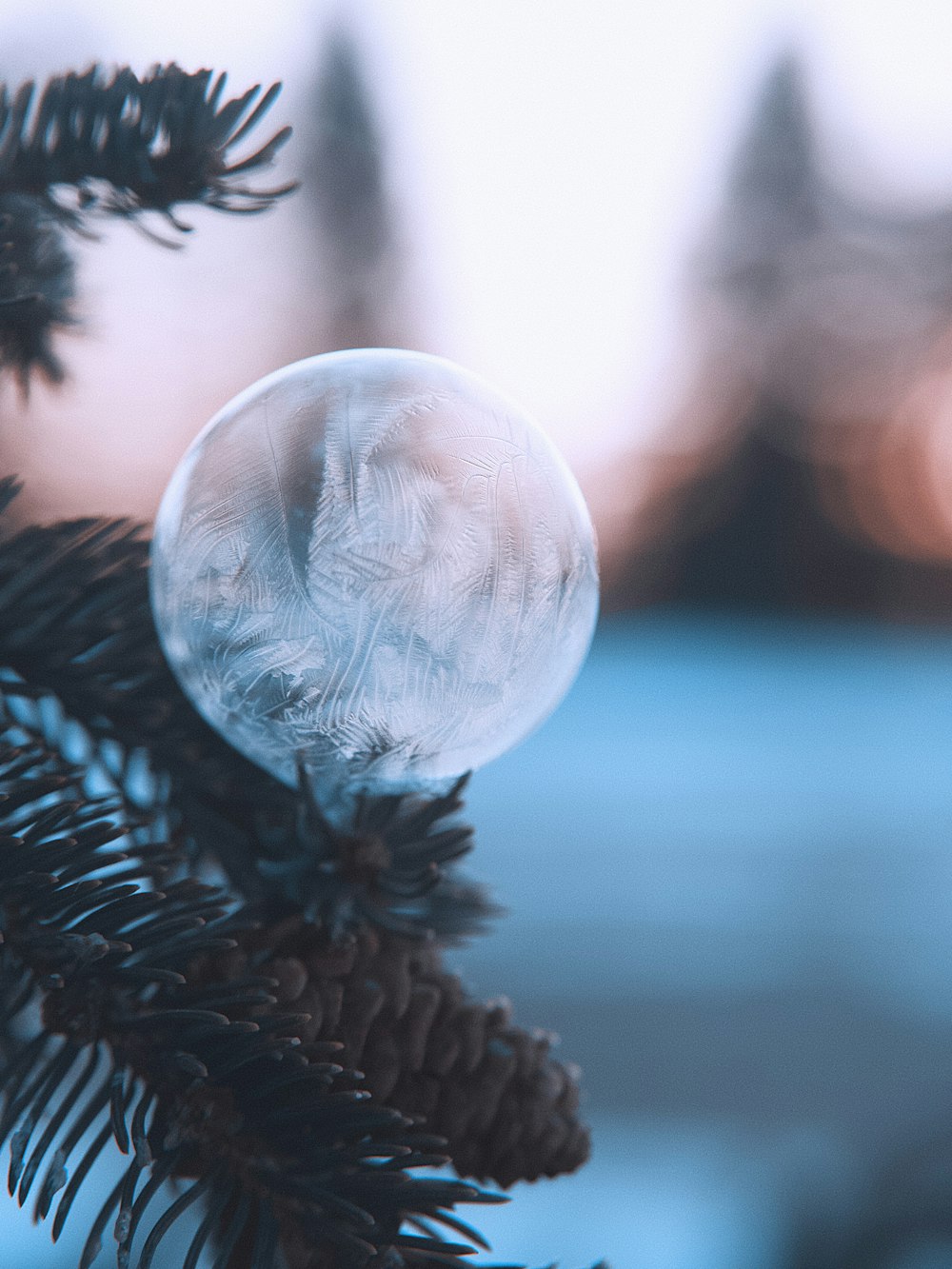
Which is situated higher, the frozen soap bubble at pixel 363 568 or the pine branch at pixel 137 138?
the pine branch at pixel 137 138

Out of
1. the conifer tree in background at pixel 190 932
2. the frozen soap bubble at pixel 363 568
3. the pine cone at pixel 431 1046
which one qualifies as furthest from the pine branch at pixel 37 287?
the pine cone at pixel 431 1046

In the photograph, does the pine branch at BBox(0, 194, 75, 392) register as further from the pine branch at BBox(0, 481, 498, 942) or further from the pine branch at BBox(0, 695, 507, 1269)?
the pine branch at BBox(0, 695, 507, 1269)

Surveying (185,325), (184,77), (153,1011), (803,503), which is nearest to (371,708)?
(153,1011)

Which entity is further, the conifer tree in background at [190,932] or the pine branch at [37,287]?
the pine branch at [37,287]

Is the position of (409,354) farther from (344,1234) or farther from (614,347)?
(614,347)

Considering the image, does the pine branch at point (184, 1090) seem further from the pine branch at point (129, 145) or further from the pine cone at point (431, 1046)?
the pine branch at point (129, 145)

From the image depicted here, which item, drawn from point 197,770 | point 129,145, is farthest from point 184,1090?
point 129,145

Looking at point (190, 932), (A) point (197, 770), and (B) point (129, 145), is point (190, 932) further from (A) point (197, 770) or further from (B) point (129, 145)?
(B) point (129, 145)

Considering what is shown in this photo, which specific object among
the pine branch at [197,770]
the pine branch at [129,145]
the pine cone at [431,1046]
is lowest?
the pine cone at [431,1046]
